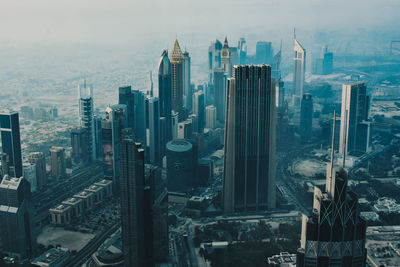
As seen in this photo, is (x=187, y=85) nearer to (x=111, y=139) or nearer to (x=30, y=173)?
(x=111, y=139)

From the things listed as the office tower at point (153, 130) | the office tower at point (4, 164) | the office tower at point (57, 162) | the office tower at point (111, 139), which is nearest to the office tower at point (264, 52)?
the office tower at point (153, 130)

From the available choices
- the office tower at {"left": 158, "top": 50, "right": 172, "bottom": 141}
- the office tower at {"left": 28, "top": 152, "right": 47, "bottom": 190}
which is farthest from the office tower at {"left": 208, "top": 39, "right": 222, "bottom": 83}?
the office tower at {"left": 28, "top": 152, "right": 47, "bottom": 190}

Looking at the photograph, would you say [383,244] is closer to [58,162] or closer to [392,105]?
[58,162]

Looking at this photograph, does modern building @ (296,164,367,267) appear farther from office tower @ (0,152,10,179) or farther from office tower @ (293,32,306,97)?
office tower @ (293,32,306,97)

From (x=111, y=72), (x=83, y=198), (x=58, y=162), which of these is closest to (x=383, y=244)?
(x=83, y=198)

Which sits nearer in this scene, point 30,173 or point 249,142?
point 249,142

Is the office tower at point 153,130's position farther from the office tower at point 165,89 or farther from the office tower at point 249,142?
the office tower at point 249,142

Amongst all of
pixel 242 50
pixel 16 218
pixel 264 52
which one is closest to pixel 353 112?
pixel 264 52
